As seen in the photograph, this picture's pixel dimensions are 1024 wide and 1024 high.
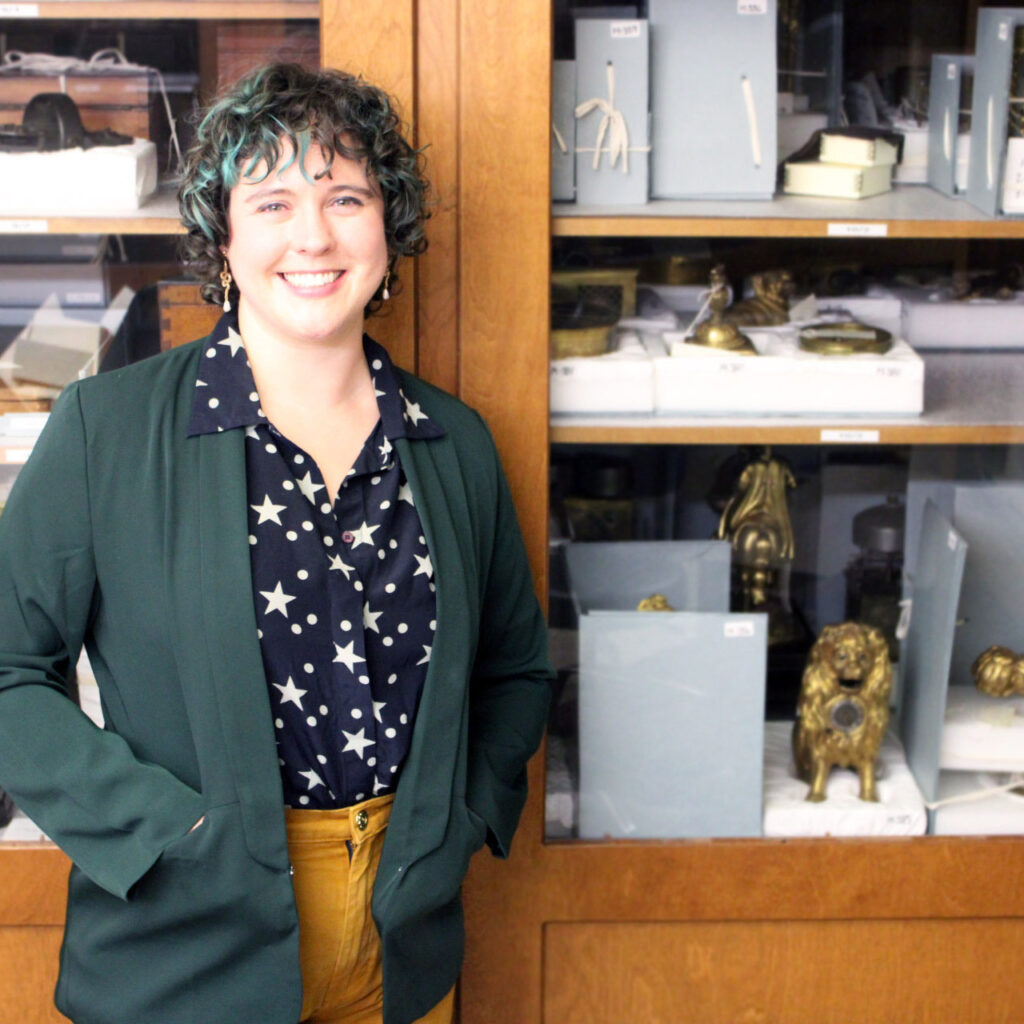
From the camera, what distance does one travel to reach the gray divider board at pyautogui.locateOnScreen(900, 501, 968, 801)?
1.98 meters

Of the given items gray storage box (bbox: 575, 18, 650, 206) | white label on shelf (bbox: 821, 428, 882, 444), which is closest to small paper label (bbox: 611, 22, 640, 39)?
gray storage box (bbox: 575, 18, 650, 206)

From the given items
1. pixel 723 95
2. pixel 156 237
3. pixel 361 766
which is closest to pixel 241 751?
pixel 361 766

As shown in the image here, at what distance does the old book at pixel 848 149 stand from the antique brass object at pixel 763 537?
0.41 metres

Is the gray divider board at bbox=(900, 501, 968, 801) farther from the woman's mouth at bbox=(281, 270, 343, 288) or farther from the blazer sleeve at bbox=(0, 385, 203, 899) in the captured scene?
the blazer sleeve at bbox=(0, 385, 203, 899)

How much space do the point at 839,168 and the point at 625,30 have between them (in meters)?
0.33

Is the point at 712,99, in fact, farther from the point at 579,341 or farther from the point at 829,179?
the point at 579,341

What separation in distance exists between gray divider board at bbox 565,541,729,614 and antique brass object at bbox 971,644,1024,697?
0.37 meters

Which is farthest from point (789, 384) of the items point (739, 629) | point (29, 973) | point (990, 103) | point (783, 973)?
point (29, 973)

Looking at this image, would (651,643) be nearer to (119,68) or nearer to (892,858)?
(892,858)

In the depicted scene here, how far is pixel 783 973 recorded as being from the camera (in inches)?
77.7

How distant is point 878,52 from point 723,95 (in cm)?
20

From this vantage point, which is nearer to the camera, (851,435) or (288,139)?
(288,139)

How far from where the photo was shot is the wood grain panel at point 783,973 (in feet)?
6.44

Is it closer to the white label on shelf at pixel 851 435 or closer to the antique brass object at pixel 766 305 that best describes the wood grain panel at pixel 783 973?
the white label on shelf at pixel 851 435
